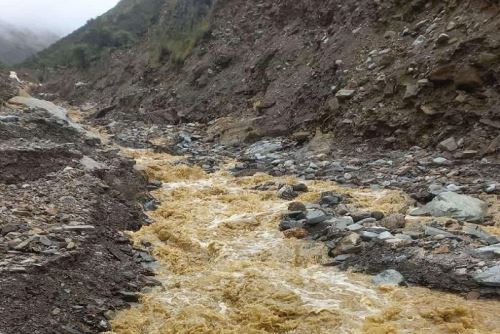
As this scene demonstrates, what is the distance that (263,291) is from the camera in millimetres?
7457

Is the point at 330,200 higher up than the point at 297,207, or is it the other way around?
the point at 297,207

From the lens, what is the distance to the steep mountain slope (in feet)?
44.1

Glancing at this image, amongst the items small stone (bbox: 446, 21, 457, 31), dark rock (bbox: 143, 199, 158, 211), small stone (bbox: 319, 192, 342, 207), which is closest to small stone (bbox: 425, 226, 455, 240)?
small stone (bbox: 319, 192, 342, 207)

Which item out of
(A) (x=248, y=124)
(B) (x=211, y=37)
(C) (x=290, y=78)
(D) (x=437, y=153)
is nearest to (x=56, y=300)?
(D) (x=437, y=153)

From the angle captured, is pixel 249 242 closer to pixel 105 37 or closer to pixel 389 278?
pixel 389 278

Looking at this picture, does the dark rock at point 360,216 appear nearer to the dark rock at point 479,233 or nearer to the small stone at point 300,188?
the dark rock at point 479,233

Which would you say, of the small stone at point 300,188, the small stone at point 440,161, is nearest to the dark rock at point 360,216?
the small stone at point 300,188

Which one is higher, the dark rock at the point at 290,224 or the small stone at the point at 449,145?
the dark rock at the point at 290,224

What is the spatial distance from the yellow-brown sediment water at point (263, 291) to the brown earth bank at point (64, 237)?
402mm

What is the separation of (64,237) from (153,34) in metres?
34.7

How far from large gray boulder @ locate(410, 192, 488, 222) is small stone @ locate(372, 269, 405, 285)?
2228 millimetres

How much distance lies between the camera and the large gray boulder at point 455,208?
9.15m

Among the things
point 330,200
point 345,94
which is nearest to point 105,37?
point 345,94

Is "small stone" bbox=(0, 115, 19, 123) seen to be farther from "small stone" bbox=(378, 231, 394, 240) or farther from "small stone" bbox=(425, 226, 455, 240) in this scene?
"small stone" bbox=(425, 226, 455, 240)
